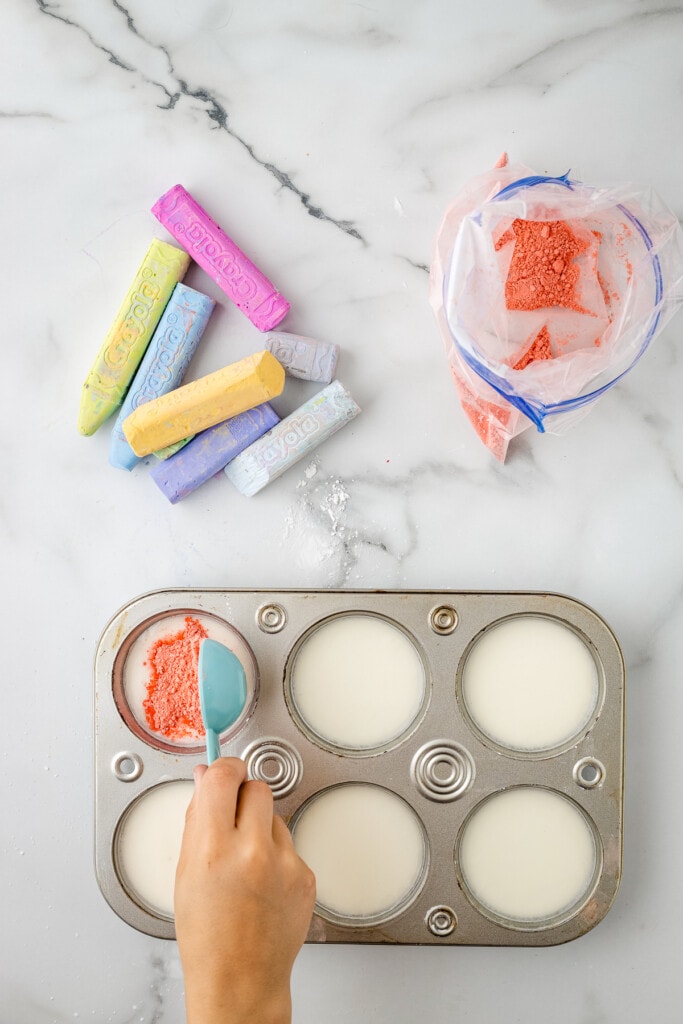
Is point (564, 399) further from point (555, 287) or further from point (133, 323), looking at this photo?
point (133, 323)

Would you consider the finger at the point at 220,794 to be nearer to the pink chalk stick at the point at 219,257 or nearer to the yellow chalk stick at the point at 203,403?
the yellow chalk stick at the point at 203,403

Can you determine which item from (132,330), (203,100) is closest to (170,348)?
(132,330)

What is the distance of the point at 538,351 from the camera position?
0.94 metres

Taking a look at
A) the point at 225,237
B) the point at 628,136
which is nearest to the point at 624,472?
the point at 628,136

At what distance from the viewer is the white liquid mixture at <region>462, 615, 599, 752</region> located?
0.94 m

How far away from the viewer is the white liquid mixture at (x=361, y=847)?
947mm

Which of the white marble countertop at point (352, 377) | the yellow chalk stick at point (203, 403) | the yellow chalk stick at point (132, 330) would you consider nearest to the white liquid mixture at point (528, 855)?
the white marble countertop at point (352, 377)

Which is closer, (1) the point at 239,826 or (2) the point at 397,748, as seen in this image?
(1) the point at 239,826

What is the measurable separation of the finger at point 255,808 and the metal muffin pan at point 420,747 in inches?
4.0

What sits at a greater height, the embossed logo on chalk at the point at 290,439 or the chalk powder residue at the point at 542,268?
the chalk powder residue at the point at 542,268

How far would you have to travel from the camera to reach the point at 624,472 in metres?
1.01

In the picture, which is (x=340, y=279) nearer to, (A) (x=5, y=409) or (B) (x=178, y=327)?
(B) (x=178, y=327)

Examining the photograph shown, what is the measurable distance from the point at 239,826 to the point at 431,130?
0.79 m

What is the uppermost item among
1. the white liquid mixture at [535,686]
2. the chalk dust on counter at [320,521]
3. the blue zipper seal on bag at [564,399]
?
the blue zipper seal on bag at [564,399]
